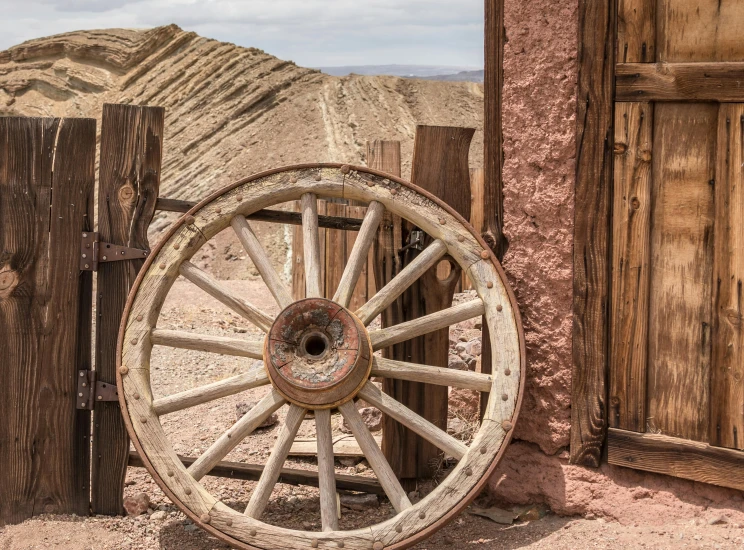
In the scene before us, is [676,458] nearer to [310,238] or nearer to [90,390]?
[310,238]

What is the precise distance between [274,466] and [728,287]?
1702mm

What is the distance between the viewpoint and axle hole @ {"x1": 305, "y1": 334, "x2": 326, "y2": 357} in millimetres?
2988

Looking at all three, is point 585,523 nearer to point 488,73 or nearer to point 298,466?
point 298,466

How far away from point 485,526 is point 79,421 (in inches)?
66.2

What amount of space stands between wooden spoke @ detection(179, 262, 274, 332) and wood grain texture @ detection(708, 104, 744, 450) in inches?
62.4

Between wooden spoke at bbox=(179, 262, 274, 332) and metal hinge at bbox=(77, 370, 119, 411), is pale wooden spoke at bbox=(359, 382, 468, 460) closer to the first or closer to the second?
wooden spoke at bbox=(179, 262, 274, 332)

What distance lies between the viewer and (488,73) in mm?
3277

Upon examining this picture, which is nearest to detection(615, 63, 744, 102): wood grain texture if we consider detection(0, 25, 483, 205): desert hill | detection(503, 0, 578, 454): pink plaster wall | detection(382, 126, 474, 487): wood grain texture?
detection(503, 0, 578, 454): pink plaster wall

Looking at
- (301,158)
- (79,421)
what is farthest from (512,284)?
(301,158)

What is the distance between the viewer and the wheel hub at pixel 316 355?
2912 mm

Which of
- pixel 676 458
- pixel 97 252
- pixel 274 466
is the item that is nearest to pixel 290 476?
pixel 274 466

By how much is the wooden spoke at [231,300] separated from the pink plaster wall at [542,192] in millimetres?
977

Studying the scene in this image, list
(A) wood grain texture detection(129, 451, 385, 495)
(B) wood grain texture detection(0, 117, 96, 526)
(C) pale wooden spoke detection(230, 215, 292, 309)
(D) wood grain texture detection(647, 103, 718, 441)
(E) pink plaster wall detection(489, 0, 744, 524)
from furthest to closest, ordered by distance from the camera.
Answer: (A) wood grain texture detection(129, 451, 385, 495)
(B) wood grain texture detection(0, 117, 96, 526)
(C) pale wooden spoke detection(230, 215, 292, 309)
(E) pink plaster wall detection(489, 0, 744, 524)
(D) wood grain texture detection(647, 103, 718, 441)

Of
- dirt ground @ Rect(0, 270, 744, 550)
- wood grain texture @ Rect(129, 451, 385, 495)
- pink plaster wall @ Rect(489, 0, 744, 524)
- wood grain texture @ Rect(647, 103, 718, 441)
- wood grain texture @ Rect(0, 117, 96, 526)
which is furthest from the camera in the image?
wood grain texture @ Rect(129, 451, 385, 495)
